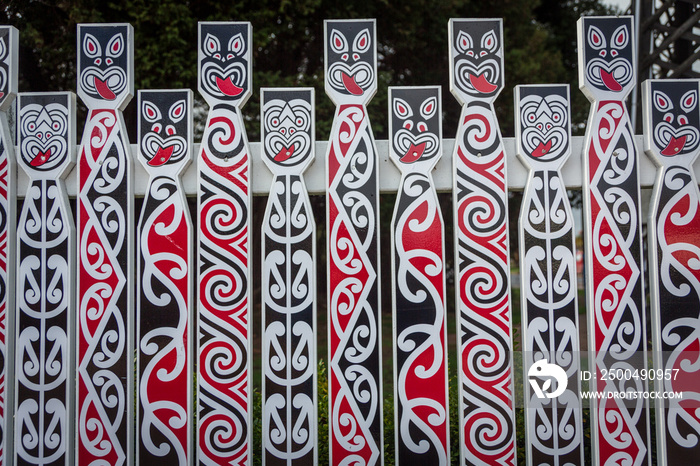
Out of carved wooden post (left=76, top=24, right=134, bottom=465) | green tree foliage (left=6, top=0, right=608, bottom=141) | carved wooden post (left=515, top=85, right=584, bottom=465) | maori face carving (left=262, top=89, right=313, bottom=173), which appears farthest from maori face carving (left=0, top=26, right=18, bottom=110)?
green tree foliage (left=6, top=0, right=608, bottom=141)

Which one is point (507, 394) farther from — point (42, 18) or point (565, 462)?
point (42, 18)

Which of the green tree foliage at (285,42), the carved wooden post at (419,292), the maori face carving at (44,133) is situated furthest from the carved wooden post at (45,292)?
the green tree foliage at (285,42)

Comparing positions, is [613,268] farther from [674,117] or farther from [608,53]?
[608,53]

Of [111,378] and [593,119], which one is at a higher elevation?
[593,119]

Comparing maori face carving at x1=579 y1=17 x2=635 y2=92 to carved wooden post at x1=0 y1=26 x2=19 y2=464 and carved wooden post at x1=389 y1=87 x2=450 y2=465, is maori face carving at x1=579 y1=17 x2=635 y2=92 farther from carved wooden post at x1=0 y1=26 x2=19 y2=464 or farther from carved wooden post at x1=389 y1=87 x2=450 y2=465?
carved wooden post at x1=0 y1=26 x2=19 y2=464

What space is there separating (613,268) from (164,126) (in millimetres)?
2032

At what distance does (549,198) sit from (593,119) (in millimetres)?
411

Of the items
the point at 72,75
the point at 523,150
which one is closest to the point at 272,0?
the point at 72,75

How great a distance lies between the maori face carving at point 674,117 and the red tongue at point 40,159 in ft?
8.69

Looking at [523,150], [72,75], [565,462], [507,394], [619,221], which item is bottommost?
[565,462]

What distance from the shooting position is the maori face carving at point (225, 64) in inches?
105

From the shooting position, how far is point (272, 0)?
7621 mm

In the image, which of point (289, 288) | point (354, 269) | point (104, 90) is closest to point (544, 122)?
point (354, 269)

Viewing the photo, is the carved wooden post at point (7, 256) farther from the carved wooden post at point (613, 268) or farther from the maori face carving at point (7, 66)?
the carved wooden post at point (613, 268)
